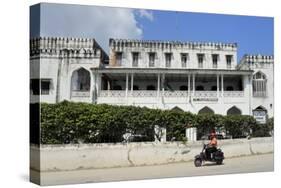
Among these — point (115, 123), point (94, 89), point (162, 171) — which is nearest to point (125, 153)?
point (115, 123)

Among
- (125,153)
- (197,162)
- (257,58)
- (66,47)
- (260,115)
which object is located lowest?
(197,162)

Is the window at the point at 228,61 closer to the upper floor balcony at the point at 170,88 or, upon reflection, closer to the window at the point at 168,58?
the upper floor balcony at the point at 170,88

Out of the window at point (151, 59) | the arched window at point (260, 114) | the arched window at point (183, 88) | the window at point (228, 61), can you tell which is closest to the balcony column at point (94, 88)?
the window at point (151, 59)

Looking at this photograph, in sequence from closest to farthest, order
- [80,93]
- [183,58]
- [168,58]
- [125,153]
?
[80,93] < [125,153] < [168,58] < [183,58]

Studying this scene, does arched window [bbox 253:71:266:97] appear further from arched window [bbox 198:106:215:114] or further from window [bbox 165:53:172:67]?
window [bbox 165:53:172:67]

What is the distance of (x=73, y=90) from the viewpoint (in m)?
17.1

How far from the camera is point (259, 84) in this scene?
65.2 ft

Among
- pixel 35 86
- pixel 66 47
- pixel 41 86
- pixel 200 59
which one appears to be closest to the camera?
pixel 41 86

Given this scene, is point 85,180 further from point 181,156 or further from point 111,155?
point 181,156

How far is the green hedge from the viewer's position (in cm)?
1669

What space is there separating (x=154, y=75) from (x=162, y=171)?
3.08 metres

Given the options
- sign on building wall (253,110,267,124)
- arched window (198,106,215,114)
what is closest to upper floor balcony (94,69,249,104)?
arched window (198,106,215,114)

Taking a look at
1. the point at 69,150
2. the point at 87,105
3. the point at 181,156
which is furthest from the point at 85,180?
the point at 181,156

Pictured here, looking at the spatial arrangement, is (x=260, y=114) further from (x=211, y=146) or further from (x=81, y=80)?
(x=81, y=80)
